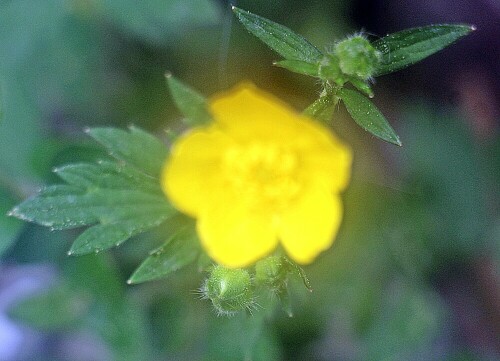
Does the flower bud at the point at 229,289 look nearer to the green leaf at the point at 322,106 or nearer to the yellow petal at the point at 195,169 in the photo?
the yellow petal at the point at 195,169

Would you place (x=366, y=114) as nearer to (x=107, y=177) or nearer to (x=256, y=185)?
(x=256, y=185)

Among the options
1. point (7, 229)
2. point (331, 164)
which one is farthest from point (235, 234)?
point (7, 229)

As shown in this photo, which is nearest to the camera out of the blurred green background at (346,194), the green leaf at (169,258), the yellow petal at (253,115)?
the yellow petal at (253,115)

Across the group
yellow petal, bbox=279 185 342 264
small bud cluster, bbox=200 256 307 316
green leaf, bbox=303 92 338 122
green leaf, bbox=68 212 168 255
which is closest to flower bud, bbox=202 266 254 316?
small bud cluster, bbox=200 256 307 316

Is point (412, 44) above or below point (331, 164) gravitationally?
above

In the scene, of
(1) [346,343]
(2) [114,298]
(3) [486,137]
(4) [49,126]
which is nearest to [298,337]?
(1) [346,343]

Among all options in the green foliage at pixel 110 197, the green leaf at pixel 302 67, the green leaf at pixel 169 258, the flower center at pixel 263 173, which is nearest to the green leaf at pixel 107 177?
the green foliage at pixel 110 197
